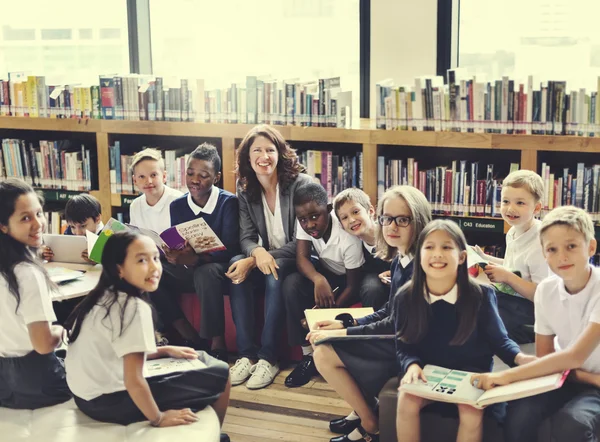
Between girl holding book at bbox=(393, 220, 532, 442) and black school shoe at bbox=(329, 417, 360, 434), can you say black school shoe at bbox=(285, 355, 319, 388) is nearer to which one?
black school shoe at bbox=(329, 417, 360, 434)

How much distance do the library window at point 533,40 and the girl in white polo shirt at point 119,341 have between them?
2.75m

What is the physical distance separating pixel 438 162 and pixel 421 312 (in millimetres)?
2110

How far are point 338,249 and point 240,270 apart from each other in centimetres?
47

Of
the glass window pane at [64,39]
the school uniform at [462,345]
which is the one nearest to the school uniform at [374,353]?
the school uniform at [462,345]

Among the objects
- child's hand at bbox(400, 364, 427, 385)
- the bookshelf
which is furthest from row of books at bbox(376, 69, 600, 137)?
child's hand at bbox(400, 364, 427, 385)

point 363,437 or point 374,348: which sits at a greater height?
point 374,348

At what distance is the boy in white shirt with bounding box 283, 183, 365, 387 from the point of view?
357 cm

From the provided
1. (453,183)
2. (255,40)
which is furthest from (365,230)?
(255,40)

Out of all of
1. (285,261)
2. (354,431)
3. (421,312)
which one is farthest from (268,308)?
(421,312)

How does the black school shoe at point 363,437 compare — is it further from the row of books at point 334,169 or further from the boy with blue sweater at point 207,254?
the row of books at point 334,169

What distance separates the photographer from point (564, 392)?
8.20ft

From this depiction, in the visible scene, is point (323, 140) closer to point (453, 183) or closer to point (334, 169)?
point (334, 169)

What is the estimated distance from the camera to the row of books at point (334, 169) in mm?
4398

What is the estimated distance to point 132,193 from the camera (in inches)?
191
